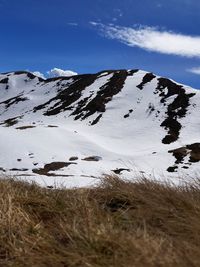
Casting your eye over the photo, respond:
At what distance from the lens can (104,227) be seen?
12.0ft

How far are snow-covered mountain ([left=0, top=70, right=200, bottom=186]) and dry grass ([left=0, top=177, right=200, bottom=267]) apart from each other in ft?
80.2

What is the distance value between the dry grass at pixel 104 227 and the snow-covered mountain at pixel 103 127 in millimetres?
24437

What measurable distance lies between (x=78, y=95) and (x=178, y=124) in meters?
25.0

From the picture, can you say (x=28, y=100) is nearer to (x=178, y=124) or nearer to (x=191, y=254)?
(x=178, y=124)

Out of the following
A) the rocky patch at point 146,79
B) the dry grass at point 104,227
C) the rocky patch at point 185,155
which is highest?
the rocky patch at point 146,79

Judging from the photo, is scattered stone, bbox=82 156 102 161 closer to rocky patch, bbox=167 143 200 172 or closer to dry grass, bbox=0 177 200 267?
rocky patch, bbox=167 143 200 172

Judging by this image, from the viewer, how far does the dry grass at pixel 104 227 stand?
321 centimetres

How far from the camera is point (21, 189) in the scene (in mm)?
5949

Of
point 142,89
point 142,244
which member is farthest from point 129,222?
point 142,89

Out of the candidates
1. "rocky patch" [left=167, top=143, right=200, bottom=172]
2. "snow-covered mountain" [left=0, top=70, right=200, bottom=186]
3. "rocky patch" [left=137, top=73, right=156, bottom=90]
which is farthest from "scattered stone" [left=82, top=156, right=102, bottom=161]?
"rocky patch" [left=137, top=73, right=156, bottom=90]

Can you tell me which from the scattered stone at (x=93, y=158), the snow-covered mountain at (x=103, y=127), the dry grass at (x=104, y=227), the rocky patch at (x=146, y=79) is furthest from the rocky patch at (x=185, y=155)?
the dry grass at (x=104, y=227)

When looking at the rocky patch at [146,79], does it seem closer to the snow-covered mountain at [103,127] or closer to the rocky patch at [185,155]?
the snow-covered mountain at [103,127]

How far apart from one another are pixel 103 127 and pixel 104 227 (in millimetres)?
60377

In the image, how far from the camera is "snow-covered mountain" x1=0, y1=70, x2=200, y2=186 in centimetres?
4506
